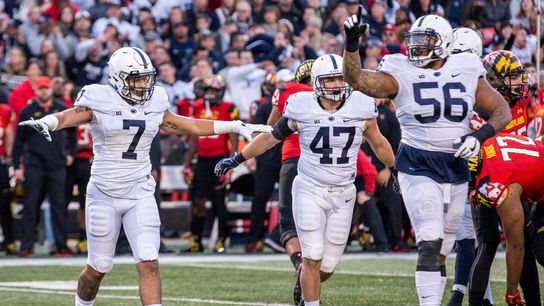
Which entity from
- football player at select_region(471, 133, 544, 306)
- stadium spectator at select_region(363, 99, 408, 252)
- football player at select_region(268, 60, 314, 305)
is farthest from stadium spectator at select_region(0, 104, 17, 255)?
football player at select_region(471, 133, 544, 306)

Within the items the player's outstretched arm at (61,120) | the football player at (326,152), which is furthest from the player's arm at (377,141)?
the player's outstretched arm at (61,120)

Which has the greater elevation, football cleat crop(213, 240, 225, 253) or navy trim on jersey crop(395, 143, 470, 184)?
navy trim on jersey crop(395, 143, 470, 184)

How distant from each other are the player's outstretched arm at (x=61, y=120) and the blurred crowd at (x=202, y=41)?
610 centimetres

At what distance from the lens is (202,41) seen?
16.5 meters

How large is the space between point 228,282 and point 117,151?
335 centimetres

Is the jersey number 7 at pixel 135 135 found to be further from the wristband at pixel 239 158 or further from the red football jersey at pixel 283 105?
the red football jersey at pixel 283 105

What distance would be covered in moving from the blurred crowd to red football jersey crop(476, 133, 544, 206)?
5957 millimetres

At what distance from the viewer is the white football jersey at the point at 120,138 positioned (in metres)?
7.25

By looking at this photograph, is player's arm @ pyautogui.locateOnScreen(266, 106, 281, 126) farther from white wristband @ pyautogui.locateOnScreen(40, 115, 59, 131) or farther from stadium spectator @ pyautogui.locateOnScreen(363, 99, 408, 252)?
stadium spectator @ pyautogui.locateOnScreen(363, 99, 408, 252)

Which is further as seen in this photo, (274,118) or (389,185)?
(389,185)

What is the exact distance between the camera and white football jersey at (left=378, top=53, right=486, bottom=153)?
6.89m

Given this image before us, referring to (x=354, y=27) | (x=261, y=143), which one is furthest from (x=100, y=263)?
(x=354, y=27)

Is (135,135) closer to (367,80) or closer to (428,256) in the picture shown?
(367,80)

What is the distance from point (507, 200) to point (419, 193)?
2.03 feet
